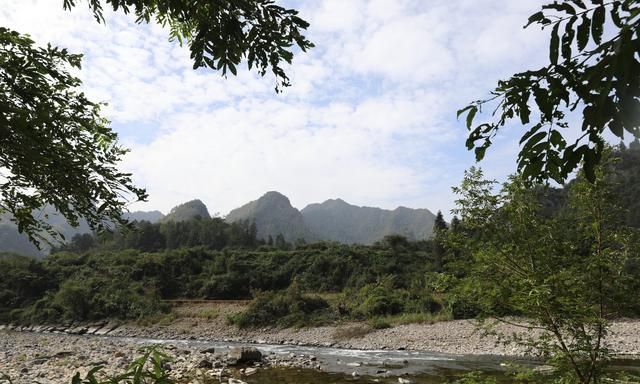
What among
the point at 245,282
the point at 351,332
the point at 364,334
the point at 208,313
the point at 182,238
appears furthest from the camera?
the point at 182,238

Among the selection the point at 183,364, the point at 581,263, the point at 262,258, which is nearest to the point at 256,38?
the point at 581,263

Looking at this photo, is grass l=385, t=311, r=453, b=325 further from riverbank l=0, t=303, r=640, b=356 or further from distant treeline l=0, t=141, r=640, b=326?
riverbank l=0, t=303, r=640, b=356

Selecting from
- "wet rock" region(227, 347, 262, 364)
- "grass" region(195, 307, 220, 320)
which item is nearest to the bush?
"grass" region(195, 307, 220, 320)

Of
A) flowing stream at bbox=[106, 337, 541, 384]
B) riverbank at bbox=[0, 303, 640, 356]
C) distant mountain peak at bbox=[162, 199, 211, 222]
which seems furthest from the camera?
distant mountain peak at bbox=[162, 199, 211, 222]

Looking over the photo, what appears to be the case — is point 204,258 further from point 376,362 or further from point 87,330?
point 376,362

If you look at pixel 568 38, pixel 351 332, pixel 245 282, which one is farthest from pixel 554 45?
pixel 245 282

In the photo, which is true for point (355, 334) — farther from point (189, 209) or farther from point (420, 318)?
point (189, 209)

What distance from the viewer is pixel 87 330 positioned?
28359 mm

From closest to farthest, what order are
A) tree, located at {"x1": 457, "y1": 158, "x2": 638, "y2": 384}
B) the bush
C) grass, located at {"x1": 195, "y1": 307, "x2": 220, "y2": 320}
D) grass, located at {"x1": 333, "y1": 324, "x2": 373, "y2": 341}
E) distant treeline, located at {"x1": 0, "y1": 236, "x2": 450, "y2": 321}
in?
1. tree, located at {"x1": 457, "y1": 158, "x2": 638, "y2": 384}
2. grass, located at {"x1": 333, "y1": 324, "x2": 373, "y2": 341}
3. the bush
4. grass, located at {"x1": 195, "y1": 307, "x2": 220, "y2": 320}
5. distant treeline, located at {"x1": 0, "y1": 236, "x2": 450, "y2": 321}

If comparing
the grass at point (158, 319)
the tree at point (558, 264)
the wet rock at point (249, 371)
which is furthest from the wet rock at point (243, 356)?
the grass at point (158, 319)

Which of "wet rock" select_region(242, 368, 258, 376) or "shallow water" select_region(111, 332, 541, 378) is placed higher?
"wet rock" select_region(242, 368, 258, 376)

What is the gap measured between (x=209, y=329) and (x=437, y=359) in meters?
→ 16.4

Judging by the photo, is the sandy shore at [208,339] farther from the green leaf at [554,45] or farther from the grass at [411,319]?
the green leaf at [554,45]

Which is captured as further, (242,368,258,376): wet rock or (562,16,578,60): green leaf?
(242,368,258,376): wet rock
